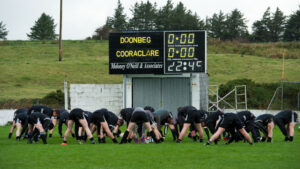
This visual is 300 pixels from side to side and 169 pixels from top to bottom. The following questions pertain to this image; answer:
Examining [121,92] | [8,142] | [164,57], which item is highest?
[164,57]

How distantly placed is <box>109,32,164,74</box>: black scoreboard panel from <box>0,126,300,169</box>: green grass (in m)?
11.3

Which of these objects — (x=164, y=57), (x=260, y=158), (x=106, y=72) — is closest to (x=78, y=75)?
(x=106, y=72)

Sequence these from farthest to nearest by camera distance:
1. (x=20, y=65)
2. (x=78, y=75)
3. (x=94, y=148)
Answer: (x=20, y=65), (x=78, y=75), (x=94, y=148)

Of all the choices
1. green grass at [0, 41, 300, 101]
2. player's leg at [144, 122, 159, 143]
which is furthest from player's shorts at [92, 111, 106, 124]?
green grass at [0, 41, 300, 101]

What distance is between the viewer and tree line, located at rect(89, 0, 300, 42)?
91.0 m

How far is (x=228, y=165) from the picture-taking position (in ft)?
41.9

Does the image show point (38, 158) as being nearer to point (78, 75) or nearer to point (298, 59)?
point (78, 75)

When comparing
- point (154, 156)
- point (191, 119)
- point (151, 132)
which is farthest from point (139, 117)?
point (154, 156)

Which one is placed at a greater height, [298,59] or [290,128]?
[298,59]

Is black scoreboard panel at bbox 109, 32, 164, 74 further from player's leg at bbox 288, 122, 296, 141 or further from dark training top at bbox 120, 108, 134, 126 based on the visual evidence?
player's leg at bbox 288, 122, 296, 141

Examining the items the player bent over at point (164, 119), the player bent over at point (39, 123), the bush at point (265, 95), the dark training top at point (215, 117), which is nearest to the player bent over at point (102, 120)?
the player bent over at point (39, 123)

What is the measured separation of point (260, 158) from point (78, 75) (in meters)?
43.7

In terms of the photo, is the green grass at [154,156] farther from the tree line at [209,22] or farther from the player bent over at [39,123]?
the tree line at [209,22]

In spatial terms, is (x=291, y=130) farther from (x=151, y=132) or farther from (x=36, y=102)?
(x=36, y=102)
